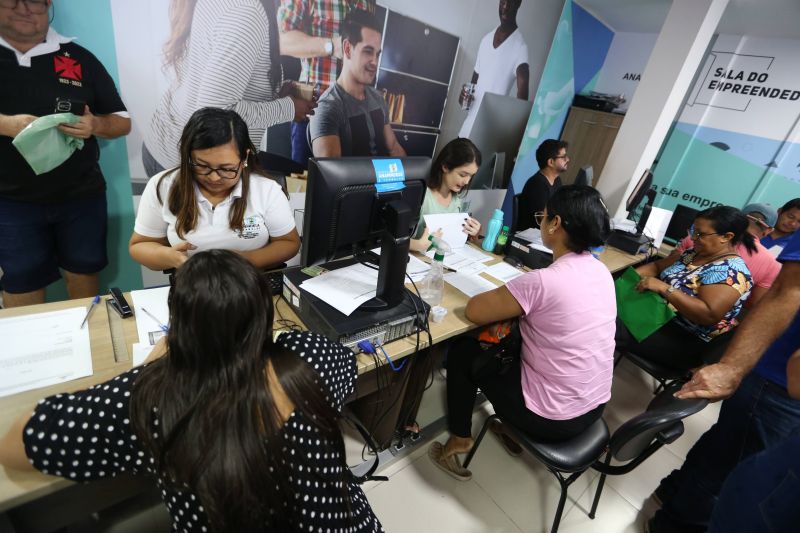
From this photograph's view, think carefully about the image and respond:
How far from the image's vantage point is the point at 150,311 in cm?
120

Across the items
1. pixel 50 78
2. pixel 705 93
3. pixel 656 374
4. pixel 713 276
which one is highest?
pixel 705 93

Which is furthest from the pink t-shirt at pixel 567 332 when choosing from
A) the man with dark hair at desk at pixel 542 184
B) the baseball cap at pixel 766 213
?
the baseball cap at pixel 766 213

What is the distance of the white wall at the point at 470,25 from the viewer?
2.67 m

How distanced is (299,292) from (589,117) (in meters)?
4.42

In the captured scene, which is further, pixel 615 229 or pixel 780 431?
pixel 615 229

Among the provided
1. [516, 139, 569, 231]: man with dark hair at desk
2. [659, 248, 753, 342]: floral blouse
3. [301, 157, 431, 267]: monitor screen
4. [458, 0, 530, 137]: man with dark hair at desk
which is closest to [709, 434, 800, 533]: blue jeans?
[301, 157, 431, 267]: monitor screen

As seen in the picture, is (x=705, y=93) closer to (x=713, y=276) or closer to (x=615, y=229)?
(x=615, y=229)

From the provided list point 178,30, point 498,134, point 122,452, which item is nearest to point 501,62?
point 498,134

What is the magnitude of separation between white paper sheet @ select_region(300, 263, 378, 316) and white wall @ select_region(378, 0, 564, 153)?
2066 mm

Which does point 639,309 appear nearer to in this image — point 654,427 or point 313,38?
point 654,427

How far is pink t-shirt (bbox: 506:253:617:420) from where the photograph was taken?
1232 mm

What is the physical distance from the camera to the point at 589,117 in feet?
14.1

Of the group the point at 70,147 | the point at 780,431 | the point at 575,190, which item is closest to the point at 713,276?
the point at 780,431

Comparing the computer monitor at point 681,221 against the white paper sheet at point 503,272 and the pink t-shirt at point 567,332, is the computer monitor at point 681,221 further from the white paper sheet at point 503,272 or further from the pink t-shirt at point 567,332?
the pink t-shirt at point 567,332
